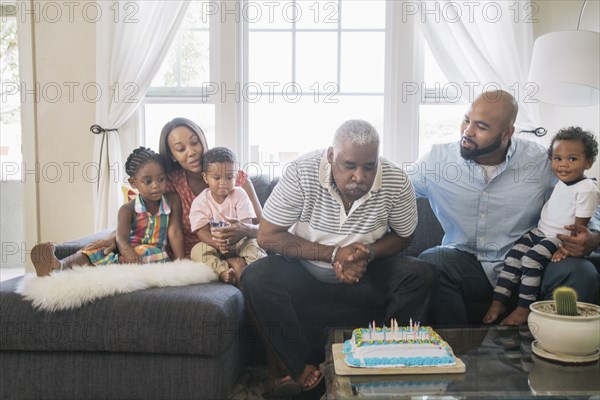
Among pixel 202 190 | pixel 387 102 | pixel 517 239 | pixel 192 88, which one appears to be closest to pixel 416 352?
pixel 517 239

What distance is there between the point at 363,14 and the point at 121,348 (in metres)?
2.35

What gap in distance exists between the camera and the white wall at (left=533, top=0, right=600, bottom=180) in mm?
3252

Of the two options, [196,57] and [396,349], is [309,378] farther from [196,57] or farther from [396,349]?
[196,57]

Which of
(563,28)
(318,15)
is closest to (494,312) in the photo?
(563,28)

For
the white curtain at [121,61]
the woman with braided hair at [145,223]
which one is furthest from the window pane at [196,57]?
the woman with braided hair at [145,223]

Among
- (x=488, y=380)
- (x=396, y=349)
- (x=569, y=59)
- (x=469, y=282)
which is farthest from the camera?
(x=569, y=59)

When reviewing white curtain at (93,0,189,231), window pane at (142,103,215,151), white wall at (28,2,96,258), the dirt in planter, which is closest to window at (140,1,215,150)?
window pane at (142,103,215,151)

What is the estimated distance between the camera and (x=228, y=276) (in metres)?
2.32

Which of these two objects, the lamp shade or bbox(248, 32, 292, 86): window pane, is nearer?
the lamp shade

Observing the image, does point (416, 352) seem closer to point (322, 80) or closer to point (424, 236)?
point (424, 236)

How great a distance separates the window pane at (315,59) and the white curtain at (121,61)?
2.34ft

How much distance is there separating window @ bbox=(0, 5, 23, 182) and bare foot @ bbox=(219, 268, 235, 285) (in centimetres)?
337

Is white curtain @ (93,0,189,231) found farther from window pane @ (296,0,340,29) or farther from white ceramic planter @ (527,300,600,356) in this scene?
white ceramic planter @ (527,300,600,356)

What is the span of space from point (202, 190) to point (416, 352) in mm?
1397
